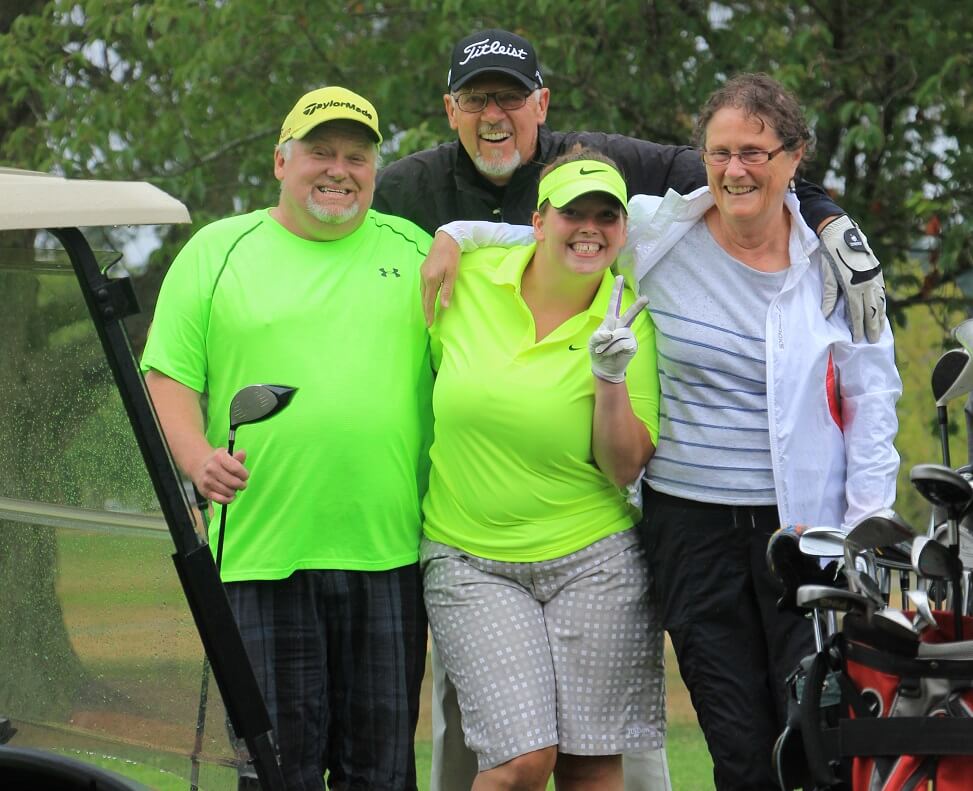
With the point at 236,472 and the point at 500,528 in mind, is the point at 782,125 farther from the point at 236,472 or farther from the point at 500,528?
the point at 236,472

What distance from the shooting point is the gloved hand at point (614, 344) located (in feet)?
10.6

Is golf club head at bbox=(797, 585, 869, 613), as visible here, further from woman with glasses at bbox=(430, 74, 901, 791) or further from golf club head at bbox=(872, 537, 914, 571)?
woman with glasses at bbox=(430, 74, 901, 791)

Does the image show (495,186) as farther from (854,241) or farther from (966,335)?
(966,335)

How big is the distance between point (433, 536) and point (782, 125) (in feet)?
3.93

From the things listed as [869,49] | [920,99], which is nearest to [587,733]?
[920,99]

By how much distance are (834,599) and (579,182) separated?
119cm

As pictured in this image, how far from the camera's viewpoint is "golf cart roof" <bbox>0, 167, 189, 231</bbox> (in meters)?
2.33

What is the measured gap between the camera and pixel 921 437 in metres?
9.55

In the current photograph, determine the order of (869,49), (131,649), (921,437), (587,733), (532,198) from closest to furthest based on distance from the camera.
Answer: (131,649) → (587,733) → (532,198) → (869,49) → (921,437)

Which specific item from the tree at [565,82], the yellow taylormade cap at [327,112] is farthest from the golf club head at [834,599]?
the tree at [565,82]

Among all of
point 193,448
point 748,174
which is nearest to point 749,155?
point 748,174

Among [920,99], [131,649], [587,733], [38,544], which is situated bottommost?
[587,733]

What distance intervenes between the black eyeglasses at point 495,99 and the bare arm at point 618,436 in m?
0.96

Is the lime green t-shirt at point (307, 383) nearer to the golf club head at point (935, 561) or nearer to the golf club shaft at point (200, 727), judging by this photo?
the golf club shaft at point (200, 727)
